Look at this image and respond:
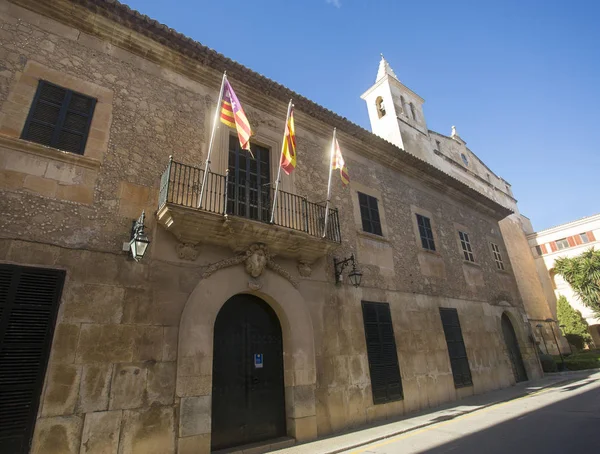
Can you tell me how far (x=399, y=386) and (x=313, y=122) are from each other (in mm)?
7594

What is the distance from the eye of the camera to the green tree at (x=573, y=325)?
85.5 feet

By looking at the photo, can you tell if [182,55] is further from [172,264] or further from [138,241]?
[172,264]

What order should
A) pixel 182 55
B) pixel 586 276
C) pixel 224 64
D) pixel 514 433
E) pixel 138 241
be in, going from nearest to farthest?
pixel 138 241 < pixel 514 433 < pixel 182 55 < pixel 224 64 < pixel 586 276

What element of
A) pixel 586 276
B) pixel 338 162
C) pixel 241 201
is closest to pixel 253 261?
pixel 241 201

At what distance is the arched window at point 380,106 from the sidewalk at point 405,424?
62.8 feet

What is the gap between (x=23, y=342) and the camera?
4.50 m

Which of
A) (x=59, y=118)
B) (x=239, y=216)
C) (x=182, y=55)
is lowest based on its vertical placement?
(x=239, y=216)

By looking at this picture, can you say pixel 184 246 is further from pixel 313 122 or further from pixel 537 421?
pixel 537 421

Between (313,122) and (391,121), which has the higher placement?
(391,121)

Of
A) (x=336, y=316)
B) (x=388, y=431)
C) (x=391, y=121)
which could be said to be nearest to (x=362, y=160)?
(x=336, y=316)

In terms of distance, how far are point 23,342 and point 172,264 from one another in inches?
89.6

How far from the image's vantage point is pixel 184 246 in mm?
6195

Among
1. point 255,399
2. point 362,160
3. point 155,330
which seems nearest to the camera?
point 155,330

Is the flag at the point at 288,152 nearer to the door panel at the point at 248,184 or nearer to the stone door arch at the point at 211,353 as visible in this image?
the door panel at the point at 248,184
